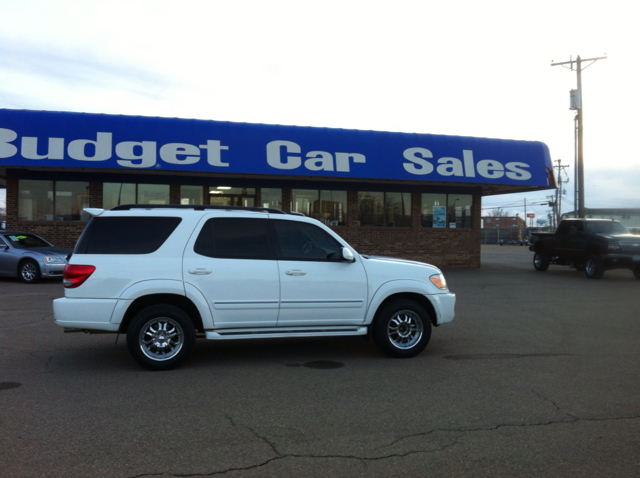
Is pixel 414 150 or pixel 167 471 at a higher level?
pixel 414 150

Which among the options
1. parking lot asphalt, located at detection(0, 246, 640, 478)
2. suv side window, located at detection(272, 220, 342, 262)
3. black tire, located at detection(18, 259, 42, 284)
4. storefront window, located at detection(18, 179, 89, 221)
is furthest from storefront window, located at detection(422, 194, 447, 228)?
suv side window, located at detection(272, 220, 342, 262)

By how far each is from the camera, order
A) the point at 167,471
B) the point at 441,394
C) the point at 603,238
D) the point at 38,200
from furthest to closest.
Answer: the point at 38,200
the point at 603,238
the point at 441,394
the point at 167,471

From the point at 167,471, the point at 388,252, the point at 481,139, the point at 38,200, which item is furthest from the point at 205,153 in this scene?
the point at 167,471

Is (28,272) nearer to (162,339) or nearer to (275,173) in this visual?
(275,173)

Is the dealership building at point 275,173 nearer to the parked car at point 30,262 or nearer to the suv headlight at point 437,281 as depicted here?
the parked car at point 30,262

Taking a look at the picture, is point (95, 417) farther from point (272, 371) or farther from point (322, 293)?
point (322, 293)

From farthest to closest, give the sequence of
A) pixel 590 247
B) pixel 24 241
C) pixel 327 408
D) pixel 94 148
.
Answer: pixel 590 247 → pixel 94 148 → pixel 24 241 → pixel 327 408

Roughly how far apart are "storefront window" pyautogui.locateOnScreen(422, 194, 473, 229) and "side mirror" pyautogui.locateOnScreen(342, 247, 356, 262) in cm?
1767

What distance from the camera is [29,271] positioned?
1642 centimetres

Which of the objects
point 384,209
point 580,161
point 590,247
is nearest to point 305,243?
point 590,247

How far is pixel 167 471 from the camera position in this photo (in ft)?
12.7

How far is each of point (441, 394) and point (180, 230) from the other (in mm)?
3524

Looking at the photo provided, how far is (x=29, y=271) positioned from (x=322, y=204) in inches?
441

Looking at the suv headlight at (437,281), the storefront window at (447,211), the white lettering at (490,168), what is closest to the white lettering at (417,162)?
the white lettering at (490,168)
